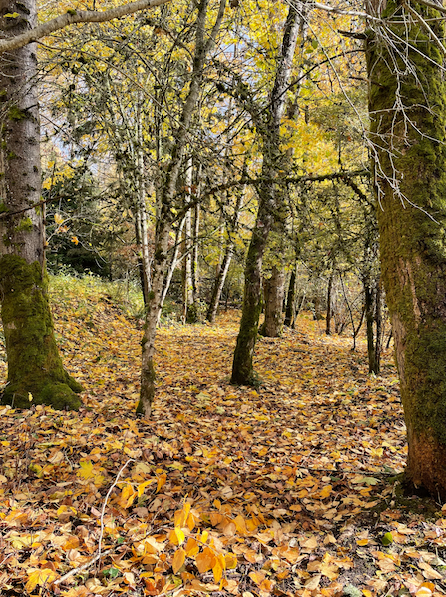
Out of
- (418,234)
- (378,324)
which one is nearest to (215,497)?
(418,234)

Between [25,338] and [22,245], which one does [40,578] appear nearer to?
[25,338]

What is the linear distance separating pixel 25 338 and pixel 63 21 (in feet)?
12.1

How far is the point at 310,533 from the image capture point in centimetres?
246

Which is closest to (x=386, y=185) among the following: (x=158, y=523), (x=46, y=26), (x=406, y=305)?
(x=406, y=305)

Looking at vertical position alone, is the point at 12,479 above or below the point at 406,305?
below

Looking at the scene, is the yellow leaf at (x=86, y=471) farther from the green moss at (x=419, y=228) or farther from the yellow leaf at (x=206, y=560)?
the green moss at (x=419, y=228)

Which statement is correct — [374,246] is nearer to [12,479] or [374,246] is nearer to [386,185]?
[386,185]

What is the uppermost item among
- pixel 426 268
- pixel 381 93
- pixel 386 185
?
pixel 381 93

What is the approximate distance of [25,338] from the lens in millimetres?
4602

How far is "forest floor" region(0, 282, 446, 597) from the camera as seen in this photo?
1.91 meters

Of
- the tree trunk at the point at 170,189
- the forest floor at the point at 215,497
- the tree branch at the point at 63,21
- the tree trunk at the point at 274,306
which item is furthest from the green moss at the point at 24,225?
the tree trunk at the point at 274,306

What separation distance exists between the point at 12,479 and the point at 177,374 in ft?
14.4

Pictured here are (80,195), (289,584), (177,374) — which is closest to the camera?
(289,584)

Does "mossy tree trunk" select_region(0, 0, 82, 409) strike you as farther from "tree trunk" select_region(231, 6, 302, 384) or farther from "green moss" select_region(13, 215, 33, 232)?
"tree trunk" select_region(231, 6, 302, 384)
